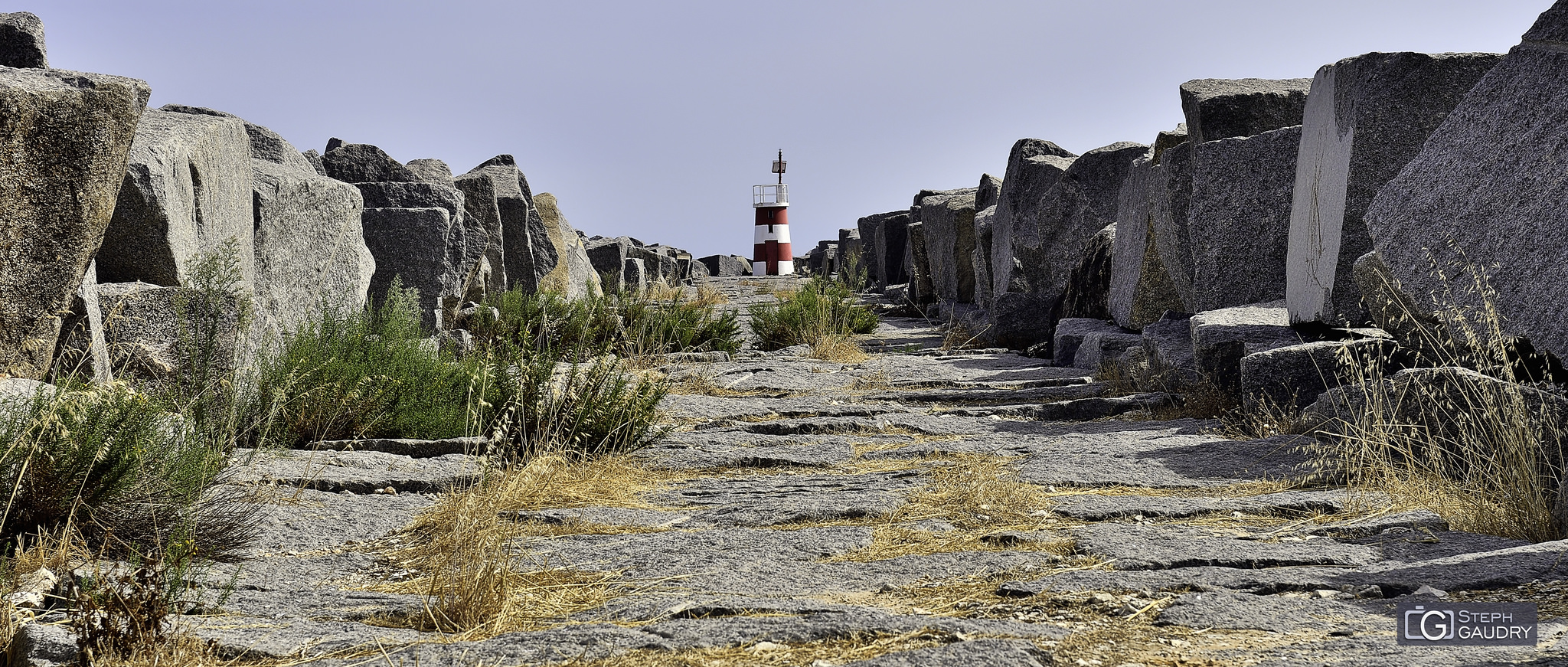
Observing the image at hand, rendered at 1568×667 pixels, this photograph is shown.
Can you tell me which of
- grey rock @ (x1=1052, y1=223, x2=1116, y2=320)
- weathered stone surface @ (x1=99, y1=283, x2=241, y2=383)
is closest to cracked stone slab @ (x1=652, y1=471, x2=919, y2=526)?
weathered stone surface @ (x1=99, y1=283, x2=241, y2=383)

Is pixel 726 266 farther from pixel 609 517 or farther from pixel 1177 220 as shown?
pixel 609 517

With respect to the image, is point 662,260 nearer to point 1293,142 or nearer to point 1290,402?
point 1293,142

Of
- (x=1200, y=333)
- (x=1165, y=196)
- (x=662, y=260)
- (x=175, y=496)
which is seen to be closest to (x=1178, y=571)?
(x=175, y=496)

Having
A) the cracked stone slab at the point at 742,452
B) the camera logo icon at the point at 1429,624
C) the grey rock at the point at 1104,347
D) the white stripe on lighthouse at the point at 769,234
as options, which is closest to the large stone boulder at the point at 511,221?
the cracked stone slab at the point at 742,452

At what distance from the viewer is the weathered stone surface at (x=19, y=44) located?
3.72 metres

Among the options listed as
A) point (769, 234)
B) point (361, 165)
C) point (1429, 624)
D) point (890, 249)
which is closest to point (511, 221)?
point (361, 165)

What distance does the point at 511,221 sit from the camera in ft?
32.3

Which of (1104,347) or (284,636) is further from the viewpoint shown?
(1104,347)

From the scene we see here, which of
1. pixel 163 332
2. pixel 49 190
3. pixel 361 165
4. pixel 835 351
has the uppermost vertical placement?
pixel 361 165

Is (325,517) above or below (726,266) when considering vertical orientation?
below

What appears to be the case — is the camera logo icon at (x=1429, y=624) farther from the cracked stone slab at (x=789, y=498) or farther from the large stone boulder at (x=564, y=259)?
the large stone boulder at (x=564, y=259)

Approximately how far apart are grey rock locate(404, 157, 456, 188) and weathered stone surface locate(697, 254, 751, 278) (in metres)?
23.2

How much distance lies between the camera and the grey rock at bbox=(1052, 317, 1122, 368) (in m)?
7.80

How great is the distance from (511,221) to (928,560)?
7574 mm
